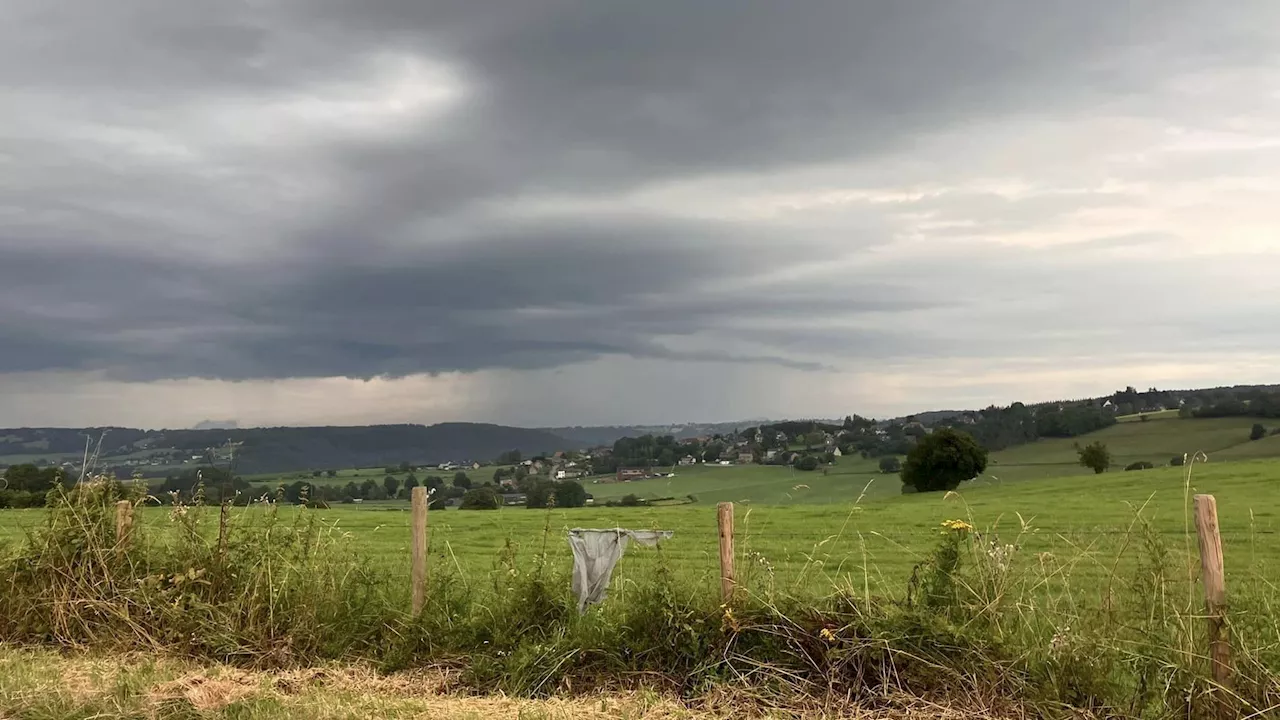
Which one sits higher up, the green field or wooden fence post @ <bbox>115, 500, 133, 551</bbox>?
wooden fence post @ <bbox>115, 500, 133, 551</bbox>

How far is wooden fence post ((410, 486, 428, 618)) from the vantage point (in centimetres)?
870

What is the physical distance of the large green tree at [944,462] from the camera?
6419cm

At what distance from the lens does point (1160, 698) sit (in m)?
6.38

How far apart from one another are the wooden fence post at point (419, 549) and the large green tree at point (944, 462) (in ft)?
197

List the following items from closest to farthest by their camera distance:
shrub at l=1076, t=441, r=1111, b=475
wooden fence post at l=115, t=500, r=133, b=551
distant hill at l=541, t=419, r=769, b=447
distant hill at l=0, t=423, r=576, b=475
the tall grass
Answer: the tall grass
wooden fence post at l=115, t=500, r=133, b=551
distant hill at l=0, t=423, r=576, b=475
shrub at l=1076, t=441, r=1111, b=475
distant hill at l=541, t=419, r=769, b=447

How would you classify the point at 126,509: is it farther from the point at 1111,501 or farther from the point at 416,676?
the point at 1111,501

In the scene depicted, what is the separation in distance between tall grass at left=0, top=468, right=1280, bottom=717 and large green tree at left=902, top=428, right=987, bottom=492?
58543 millimetres

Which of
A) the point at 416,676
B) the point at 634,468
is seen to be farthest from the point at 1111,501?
the point at 634,468

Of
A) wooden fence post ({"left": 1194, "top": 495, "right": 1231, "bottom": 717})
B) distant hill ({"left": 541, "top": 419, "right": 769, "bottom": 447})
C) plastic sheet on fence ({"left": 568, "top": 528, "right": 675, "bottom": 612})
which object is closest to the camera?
wooden fence post ({"left": 1194, "top": 495, "right": 1231, "bottom": 717})

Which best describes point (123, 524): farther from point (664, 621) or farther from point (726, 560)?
point (726, 560)

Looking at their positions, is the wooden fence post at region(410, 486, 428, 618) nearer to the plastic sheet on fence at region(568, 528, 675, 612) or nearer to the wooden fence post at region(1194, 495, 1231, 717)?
the plastic sheet on fence at region(568, 528, 675, 612)

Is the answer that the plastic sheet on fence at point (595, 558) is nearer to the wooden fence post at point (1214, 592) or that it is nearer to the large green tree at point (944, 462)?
the wooden fence post at point (1214, 592)

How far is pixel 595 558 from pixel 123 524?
5.80 meters

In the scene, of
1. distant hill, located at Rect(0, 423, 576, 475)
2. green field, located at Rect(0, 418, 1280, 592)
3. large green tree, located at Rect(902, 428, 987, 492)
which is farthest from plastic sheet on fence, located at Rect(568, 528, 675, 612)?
large green tree, located at Rect(902, 428, 987, 492)
